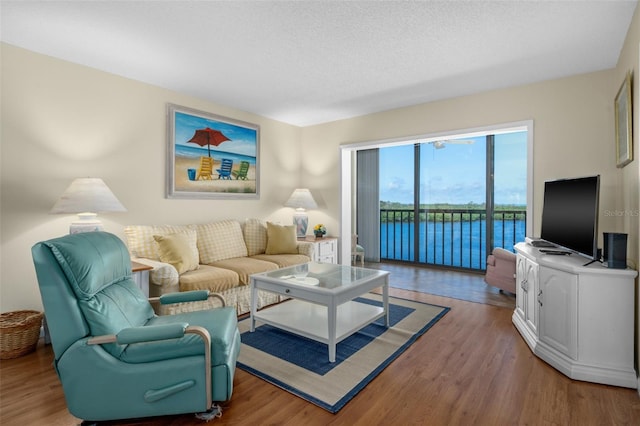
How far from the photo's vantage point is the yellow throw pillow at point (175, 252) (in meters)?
3.20

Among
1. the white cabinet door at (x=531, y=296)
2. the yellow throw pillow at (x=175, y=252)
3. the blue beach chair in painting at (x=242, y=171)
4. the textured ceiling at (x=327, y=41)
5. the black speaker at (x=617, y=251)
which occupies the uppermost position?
the textured ceiling at (x=327, y=41)

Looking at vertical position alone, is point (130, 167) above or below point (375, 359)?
above

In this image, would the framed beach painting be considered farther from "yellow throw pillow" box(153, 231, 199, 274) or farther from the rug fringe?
the rug fringe

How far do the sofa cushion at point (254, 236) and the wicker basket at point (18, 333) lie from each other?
7.21 ft

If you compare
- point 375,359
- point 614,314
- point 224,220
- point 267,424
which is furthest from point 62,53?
point 614,314

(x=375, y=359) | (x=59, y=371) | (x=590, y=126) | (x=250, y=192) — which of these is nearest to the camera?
(x=59, y=371)

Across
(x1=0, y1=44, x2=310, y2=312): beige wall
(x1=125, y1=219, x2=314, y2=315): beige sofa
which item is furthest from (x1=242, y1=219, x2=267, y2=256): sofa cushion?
(x1=0, y1=44, x2=310, y2=312): beige wall

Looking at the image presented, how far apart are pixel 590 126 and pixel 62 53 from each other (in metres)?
4.94

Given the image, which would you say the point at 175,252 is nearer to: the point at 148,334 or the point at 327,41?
the point at 148,334

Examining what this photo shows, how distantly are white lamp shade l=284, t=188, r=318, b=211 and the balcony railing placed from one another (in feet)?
6.82

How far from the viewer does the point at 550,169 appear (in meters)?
3.50

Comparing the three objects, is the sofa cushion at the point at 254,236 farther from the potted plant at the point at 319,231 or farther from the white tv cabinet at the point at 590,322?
the white tv cabinet at the point at 590,322

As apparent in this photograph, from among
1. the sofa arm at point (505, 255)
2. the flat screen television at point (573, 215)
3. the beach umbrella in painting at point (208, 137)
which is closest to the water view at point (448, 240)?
the sofa arm at point (505, 255)

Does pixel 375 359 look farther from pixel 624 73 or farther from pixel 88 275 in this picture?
pixel 624 73
